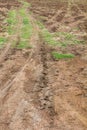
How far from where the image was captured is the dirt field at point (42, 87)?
868cm

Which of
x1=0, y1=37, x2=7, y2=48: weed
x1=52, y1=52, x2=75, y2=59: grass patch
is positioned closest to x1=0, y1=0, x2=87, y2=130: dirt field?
x1=52, y1=52, x2=75, y2=59: grass patch

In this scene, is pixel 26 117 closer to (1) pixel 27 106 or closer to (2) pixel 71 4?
(1) pixel 27 106

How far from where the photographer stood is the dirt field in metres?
8.68

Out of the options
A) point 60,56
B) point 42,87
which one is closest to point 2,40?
point 60,56

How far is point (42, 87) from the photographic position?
35.9 feet

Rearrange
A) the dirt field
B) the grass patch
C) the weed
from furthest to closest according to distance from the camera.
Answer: the weed → the grass patch → the dirt field

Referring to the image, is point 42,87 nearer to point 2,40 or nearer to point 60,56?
point 60,56

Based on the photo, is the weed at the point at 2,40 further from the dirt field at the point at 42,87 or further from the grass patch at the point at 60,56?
the grass patch at the point at 60,56

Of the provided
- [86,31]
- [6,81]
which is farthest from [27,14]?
[6,81]

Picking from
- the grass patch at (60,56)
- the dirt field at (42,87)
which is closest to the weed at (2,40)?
the dirt field at (42,87)

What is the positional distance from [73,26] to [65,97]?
39.4 ft

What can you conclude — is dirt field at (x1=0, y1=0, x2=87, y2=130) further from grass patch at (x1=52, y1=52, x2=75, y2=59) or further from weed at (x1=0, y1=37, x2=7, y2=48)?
weed at (x1=0, y1=37, x2=7, y2=48)

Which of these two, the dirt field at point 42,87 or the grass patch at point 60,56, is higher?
the dirt field at point 42,87

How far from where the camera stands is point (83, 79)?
472 inches
